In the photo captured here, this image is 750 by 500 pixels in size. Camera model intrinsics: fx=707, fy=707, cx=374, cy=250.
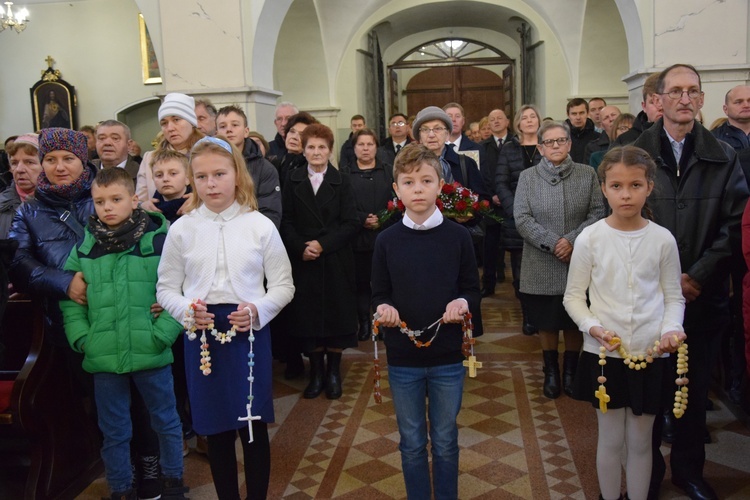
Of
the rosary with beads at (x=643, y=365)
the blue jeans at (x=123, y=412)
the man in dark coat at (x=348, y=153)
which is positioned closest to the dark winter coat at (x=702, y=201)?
the rosary with beads at (x=643, y=365)

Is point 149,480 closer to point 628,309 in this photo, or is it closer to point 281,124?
point 628,309

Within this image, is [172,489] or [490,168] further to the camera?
[490,168]

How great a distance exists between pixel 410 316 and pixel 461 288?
239mm

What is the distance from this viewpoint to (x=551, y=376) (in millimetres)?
4555

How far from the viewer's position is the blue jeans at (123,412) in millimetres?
3080

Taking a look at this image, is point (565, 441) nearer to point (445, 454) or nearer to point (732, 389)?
point (732, 389)

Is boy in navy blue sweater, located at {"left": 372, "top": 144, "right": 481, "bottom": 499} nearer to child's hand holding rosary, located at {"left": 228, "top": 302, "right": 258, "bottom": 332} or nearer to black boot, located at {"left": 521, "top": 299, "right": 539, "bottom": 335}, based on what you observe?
child's hand holding rosary, located at {"left": 228, "top": 302, "right": 258, "bottom": 332}

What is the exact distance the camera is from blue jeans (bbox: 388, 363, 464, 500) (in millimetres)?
2768

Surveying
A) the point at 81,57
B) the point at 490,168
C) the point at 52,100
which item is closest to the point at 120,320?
the point at 490,168

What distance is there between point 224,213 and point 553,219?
2260 mm

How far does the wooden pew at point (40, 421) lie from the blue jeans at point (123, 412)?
1.17 ft

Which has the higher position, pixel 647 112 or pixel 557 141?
pixel 647 112

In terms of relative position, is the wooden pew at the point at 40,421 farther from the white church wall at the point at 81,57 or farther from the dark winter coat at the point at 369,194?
the white church wall at the point at 81,57

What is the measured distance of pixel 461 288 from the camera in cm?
284
